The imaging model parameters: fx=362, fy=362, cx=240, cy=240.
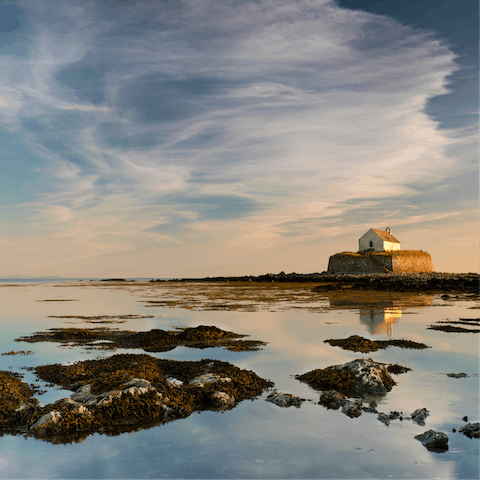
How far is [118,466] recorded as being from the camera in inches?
185

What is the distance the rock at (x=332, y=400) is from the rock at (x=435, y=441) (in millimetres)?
1601

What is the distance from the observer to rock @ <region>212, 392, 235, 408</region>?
6801 millimetres

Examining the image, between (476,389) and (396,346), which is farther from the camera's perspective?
(396,346)

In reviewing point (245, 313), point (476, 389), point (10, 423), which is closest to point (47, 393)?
point (10, 423)

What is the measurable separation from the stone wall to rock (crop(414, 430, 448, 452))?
7334 cm

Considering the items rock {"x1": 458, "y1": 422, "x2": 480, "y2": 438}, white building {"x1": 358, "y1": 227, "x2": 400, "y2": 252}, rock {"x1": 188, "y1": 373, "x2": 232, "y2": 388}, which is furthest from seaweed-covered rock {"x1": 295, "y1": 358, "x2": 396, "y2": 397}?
white building {"x1": 358, "y1": 227, "x2": 400, "y2": 252}

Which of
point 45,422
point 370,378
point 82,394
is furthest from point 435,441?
point 82,394

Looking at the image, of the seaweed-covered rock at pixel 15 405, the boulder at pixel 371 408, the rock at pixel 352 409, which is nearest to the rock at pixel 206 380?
the rock at pixel 352 409

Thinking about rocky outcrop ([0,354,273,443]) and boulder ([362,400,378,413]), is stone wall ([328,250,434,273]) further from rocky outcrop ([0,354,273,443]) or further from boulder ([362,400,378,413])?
boulder ([362,400,378,413])

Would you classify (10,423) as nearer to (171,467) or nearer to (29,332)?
(171,467)

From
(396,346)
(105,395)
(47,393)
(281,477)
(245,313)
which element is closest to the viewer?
(281,477)

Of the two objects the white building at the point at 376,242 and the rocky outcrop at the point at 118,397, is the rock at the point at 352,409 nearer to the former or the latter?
the rocky outcrop at the point at 118,397

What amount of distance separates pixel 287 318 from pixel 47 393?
1270 cm

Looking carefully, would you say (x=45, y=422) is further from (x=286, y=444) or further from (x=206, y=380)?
(x=286, y=444)
